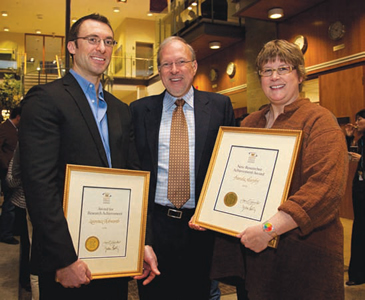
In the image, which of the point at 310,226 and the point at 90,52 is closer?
the point at 310,226

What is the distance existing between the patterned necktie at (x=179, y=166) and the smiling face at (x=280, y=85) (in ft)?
1.84

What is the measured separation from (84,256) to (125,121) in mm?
695

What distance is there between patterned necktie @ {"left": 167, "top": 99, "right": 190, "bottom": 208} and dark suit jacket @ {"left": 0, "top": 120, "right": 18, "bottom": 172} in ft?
10.4

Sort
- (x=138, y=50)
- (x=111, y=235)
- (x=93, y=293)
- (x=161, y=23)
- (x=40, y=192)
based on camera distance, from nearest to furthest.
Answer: (x=40, y=192) → (x=111, y=235) → (x=93, y=293) → (x=161, y=23) → (x=138, y=50)

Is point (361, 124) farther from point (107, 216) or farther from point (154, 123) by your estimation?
point (107, 216)

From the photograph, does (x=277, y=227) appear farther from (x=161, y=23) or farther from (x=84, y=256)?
(x=161, y=23)

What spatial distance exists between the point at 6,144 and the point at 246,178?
3.85 metres

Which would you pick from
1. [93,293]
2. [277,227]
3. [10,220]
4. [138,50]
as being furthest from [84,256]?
[138,50]

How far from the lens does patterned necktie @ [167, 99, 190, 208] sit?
2035 mm

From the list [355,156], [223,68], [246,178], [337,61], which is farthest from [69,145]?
[223,68]

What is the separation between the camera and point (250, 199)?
5.13 feet

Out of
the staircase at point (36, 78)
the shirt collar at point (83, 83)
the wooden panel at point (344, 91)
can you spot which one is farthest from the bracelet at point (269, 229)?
the staircase at point (36, 78)

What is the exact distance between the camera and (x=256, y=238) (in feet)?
4.85

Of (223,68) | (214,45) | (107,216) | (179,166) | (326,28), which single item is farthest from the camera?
(223,68)
